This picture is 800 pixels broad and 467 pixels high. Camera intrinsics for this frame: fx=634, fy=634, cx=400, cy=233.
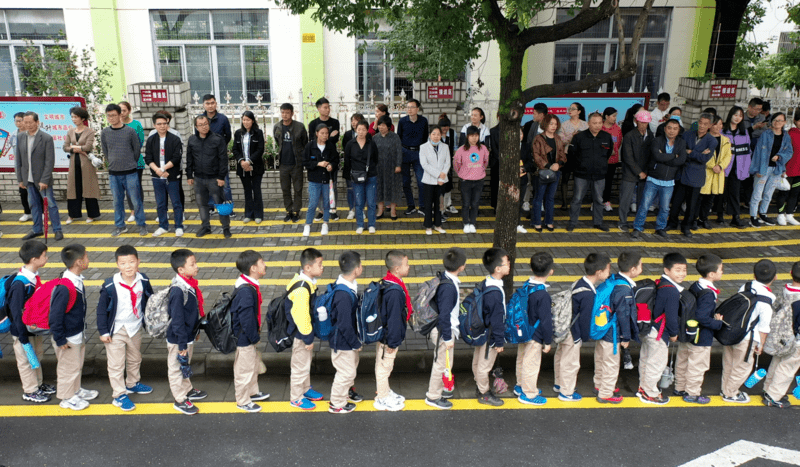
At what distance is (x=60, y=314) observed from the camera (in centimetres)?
516

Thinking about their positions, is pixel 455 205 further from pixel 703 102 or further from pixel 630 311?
pixel 630 311

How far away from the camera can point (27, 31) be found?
16.2 meters

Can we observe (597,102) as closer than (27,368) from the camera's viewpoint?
No

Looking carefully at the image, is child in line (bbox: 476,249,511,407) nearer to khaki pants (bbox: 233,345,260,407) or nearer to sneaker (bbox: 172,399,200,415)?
khaki pants (bbox: 233,345,260,407)

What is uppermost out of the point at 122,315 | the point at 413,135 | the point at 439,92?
the point at 439,92

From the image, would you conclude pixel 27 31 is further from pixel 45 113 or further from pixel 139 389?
pixel 139 389

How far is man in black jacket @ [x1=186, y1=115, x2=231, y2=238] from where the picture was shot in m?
9.42

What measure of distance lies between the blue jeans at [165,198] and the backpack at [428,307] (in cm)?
572

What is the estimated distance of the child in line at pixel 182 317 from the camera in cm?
517

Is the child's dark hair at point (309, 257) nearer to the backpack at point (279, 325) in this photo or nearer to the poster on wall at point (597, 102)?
the backpack at point (279, 325)

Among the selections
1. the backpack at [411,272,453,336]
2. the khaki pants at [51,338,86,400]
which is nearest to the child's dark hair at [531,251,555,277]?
the backpack at [411,272,453,336]

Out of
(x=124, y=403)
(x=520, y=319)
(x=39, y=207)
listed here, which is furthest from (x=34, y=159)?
(x=520, y=319)

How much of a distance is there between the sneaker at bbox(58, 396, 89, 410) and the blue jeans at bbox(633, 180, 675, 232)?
26.4ft

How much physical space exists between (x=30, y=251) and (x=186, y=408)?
1.87m
